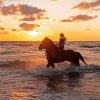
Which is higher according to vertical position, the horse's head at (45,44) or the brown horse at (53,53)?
the horse's head at (45,44)

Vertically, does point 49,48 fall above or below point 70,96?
above

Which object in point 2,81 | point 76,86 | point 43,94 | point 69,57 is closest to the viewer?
point 43,94

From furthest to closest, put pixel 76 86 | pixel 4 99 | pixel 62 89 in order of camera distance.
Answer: pixel 76 86, pixel 62 89, pixel 4 99

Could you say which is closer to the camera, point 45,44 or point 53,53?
point 45,44

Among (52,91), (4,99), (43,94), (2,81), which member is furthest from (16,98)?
(2,81)

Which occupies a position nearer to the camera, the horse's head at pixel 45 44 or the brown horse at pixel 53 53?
the horse's head at pixel 45 44

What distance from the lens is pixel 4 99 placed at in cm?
1077

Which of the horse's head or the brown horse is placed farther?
the brown horse

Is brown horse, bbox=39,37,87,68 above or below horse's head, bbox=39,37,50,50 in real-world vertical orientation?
below

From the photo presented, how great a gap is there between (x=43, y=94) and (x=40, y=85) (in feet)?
7.65

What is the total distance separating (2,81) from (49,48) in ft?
15.1

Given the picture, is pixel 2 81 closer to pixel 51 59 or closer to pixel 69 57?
pixel 51 59

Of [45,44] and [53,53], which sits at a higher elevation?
[45,44]

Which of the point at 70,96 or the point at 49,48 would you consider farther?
the point at 49,48
